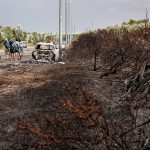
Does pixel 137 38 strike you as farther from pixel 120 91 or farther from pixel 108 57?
pixel 120 91

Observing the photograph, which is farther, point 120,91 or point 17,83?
point 17,83

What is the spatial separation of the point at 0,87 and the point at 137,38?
5.86 metres

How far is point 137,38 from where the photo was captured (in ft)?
60.3

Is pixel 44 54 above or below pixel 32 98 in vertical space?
below

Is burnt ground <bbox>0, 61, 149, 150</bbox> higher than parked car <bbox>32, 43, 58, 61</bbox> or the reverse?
higher

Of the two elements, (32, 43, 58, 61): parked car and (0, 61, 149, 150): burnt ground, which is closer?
(0, 61, 149, 150): burnt ground

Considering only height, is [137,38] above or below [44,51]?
above

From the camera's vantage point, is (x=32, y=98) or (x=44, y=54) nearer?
(x=32, y=98)

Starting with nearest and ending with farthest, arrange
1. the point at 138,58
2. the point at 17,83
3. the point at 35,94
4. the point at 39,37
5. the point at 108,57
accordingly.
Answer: the point at 35,94 → the point at 138,58 → the point at 17,83 → the point at 108,57 → the point at 39,37

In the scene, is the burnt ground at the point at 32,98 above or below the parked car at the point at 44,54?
above

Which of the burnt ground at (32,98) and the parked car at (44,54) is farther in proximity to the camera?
the parked car at (44,54)

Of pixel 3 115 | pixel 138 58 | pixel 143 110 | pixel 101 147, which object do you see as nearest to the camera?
pixel 101 147

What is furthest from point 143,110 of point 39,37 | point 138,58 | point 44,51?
point 39,37

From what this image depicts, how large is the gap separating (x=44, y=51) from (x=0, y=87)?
56.4 ft
